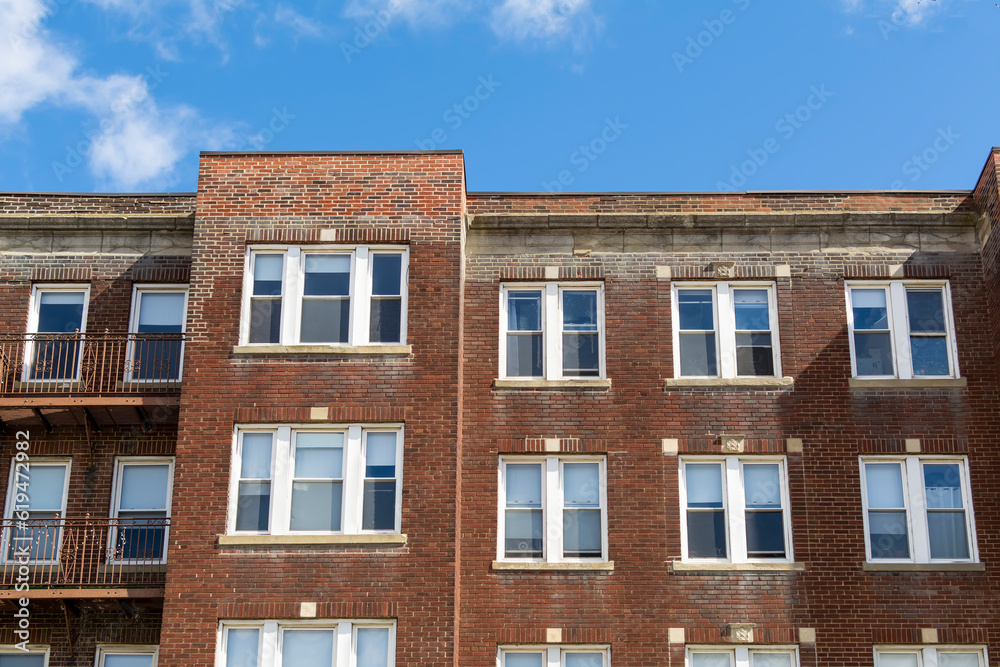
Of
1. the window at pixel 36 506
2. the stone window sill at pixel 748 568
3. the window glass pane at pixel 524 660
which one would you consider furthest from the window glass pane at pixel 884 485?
the window at pixel 36 506

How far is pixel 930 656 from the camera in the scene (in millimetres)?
20375

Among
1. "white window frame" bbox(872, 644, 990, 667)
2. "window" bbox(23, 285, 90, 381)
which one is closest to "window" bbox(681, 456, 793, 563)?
"white window frame" bbox(872, 644, 990, 667)

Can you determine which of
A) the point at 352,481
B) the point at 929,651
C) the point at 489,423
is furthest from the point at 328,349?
the point at 929,651

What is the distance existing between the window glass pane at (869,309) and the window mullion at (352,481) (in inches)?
368

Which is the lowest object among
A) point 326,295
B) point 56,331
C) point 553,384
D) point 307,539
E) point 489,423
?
point 307,539

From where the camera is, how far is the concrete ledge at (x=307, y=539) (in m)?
20.0

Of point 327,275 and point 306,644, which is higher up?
point 327,275

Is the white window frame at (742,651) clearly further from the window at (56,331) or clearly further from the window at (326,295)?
the window at (56,331)

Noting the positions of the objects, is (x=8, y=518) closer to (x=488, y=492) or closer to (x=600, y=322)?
(x=488, y=492)

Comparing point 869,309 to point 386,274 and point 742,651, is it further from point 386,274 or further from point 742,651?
point 386,274

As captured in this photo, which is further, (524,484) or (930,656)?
(524,484)

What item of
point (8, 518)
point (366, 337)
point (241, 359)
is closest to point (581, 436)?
point (366, 337)

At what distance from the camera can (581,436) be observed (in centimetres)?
2175

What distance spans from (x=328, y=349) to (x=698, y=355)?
6.70 m
